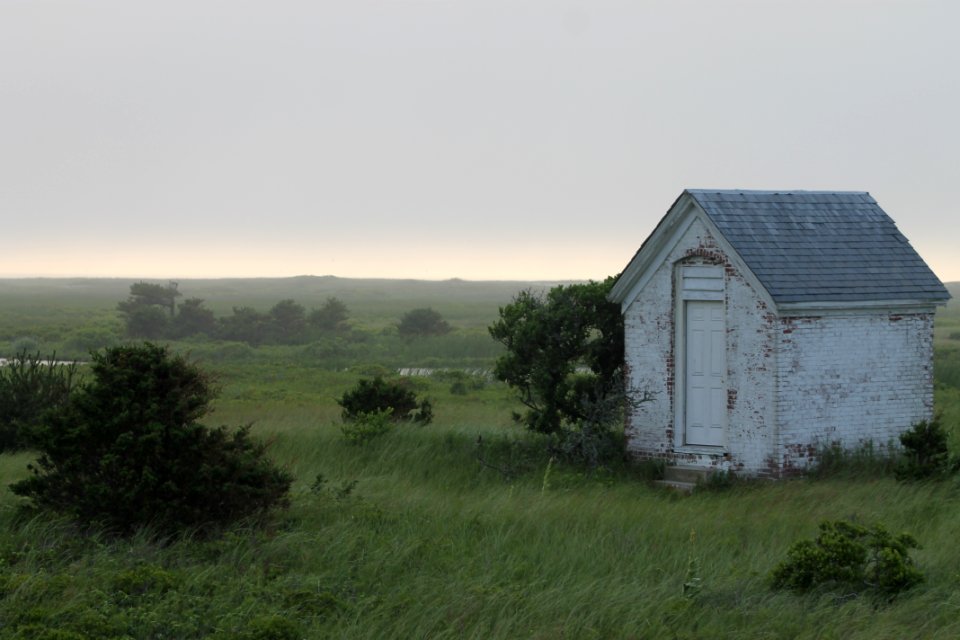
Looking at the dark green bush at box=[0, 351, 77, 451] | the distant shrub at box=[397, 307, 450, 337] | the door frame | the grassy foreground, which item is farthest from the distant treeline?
the grassy foreground

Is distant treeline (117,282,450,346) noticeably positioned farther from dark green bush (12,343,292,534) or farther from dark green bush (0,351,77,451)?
dark green bush (12,343,292,534)

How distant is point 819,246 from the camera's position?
1695 centimetres

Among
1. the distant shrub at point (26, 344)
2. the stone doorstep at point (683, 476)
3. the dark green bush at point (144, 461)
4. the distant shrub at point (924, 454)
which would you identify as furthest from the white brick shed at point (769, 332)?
the distant shrub at point (26, 344)

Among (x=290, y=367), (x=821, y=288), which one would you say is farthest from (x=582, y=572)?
(x=290, y=367)

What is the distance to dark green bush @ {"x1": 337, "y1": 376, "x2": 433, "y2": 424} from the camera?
20.4 m

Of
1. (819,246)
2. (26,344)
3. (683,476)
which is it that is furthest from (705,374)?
(26,344)

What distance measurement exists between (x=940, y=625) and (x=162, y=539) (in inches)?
262

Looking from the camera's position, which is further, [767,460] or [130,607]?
[767,460]

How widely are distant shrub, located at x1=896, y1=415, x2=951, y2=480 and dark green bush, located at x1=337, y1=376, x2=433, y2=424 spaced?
26.5 ft

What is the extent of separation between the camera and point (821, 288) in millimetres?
16047

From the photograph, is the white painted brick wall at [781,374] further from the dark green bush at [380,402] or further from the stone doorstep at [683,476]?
the dark green bush at [380,402]

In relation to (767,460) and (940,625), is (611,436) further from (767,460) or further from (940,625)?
(940,625)

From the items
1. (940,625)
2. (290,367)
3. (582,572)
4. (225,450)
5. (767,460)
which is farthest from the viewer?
(290,367)

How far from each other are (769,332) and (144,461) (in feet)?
27.4
